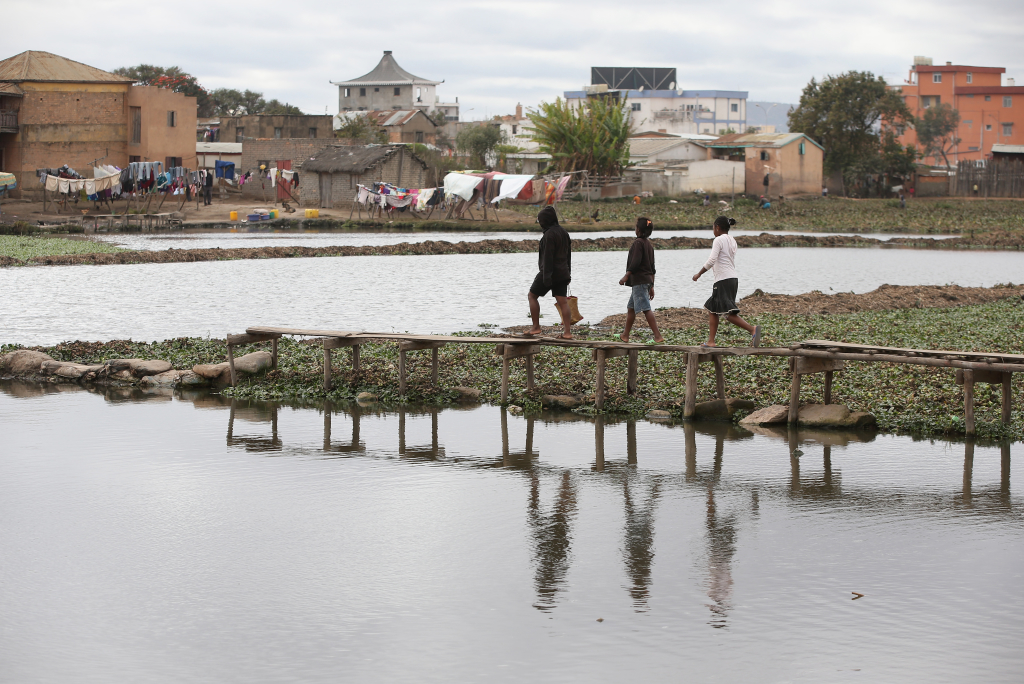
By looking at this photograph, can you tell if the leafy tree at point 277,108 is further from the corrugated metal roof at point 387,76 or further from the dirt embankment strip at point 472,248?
the dirt embankment strip at point 472,248

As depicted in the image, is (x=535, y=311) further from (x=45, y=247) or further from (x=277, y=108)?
(x=277, y=108)

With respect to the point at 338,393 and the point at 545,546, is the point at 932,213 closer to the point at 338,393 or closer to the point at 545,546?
the point at 338,393

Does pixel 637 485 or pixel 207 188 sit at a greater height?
pixel 207 188

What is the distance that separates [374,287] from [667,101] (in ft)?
351

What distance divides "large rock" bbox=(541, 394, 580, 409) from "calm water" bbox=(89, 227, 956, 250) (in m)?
26.2

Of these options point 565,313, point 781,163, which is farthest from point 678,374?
point 781,163

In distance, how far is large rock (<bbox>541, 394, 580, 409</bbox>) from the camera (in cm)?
1261

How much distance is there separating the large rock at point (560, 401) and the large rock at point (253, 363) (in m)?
3.95

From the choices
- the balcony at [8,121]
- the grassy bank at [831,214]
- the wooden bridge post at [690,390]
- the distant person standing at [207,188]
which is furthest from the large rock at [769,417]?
the balcony at [8,121]

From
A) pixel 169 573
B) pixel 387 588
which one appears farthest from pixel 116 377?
pixel 387 588

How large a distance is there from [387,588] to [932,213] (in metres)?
51.6

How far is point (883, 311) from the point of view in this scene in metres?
19.4

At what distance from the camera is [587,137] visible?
63594mm

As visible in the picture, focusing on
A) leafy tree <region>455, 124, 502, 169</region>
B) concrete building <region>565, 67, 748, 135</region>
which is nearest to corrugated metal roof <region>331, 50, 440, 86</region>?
concrete building <region>565, 67, 748, 135</region>
